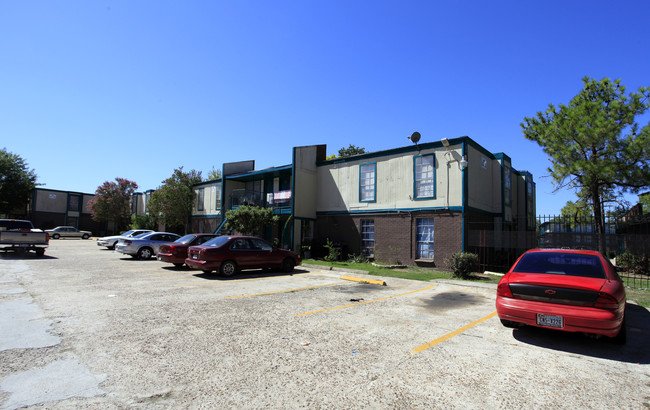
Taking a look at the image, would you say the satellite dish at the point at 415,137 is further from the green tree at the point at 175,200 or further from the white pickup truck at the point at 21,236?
the green tree at the point at 175,200

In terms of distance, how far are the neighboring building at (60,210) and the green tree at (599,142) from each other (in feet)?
176

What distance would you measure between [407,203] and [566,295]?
12.2 metres

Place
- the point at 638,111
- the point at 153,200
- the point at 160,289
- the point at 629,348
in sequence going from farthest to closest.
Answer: the point at 153,200 < the point at 638,111 < the point at 160,289 < the point at 629,348

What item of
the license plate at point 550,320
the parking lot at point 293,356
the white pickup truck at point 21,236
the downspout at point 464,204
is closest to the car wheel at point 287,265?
the parking lot at point 293,356

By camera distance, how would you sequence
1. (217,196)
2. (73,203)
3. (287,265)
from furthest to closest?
(73,203) < (217,196) < (287,265)

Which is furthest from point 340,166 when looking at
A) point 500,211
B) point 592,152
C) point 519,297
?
point 519,297

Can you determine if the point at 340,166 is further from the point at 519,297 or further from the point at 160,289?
the point at 519,297

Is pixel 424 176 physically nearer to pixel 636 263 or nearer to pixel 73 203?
pixel 636 263

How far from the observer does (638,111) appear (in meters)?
15.5

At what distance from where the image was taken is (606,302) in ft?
16.1

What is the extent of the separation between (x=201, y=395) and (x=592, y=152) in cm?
1925

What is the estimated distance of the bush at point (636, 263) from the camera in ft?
50.0

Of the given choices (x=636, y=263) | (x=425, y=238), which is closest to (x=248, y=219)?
(x=425, y=238)

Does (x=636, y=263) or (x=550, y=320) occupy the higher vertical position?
(x=550, y=320)
